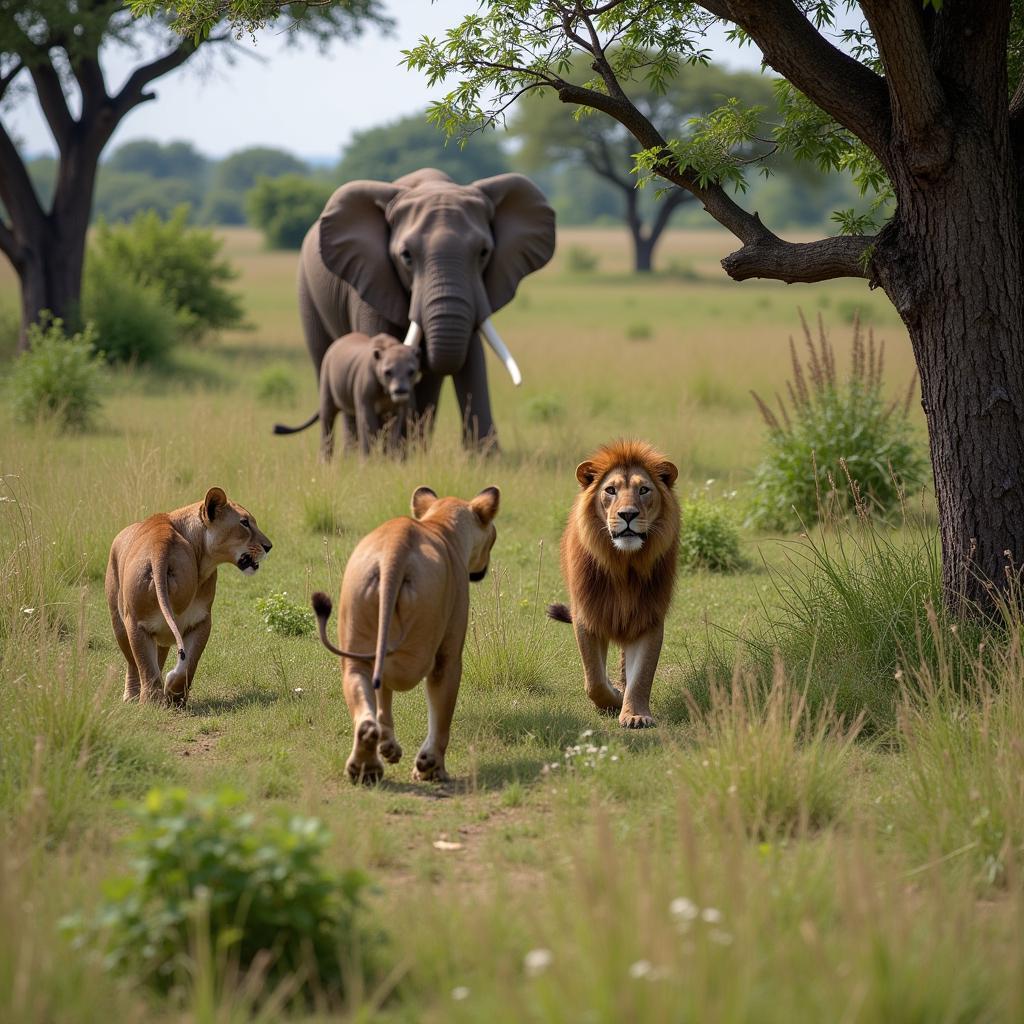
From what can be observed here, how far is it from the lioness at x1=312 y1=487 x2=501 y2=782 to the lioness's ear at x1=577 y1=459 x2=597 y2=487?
3.42ft

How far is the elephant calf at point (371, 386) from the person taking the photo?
1180 centimetres

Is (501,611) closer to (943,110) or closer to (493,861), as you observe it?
(493,861)

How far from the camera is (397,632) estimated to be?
5.01 meters

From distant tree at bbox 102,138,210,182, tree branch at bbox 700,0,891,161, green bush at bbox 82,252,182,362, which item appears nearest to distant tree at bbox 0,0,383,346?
green bush at bbox 82,252,182,362

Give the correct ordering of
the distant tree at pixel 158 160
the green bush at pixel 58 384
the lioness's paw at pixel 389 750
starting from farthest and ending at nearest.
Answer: the distant tree at pixel 158 160 → the green bush at pixel 58 384 → the lioness's paw at pixel 389 750

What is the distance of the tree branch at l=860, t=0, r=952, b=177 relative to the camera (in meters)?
5.73

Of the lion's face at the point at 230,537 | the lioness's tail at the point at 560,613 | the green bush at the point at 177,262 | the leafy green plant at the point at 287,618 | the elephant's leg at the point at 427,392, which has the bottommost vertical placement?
the leafy green plant at the point at 287,618

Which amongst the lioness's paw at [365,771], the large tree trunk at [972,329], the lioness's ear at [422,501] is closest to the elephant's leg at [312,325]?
the lioness's ear at [422,501]

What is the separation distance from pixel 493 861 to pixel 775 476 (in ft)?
22.4

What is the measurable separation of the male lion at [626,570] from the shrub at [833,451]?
14.2 feet

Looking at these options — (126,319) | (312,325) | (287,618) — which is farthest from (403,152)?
(287,618)

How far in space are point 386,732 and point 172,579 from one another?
144 cm

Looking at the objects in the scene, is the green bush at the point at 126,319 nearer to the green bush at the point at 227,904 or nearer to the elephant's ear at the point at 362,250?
the elephant's ear at the point at 362,250

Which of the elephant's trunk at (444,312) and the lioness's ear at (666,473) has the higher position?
the elephant's trunk at (444,312)
